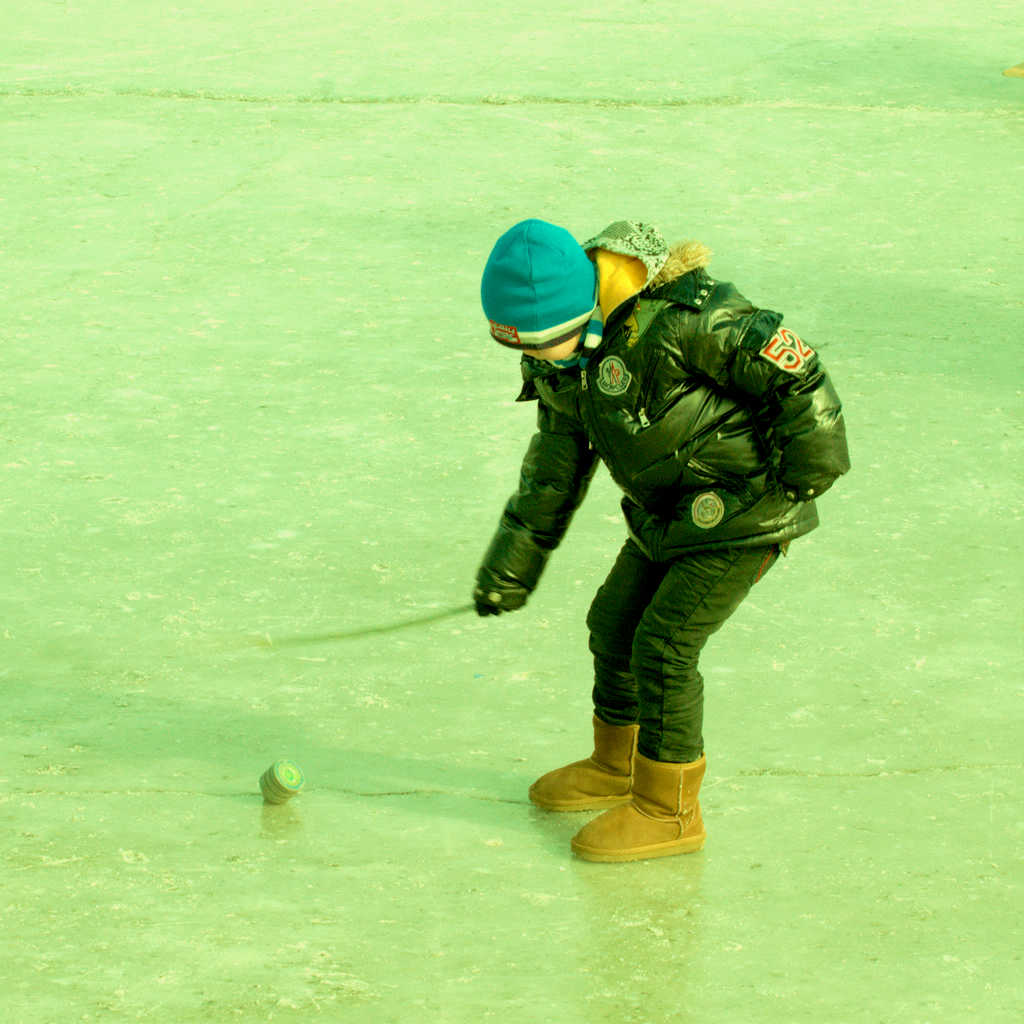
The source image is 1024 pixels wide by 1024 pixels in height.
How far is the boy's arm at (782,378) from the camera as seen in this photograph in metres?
2.88

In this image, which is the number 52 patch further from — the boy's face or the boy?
the boy's face

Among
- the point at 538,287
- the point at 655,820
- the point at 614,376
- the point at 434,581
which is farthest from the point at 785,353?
the point at 434,581

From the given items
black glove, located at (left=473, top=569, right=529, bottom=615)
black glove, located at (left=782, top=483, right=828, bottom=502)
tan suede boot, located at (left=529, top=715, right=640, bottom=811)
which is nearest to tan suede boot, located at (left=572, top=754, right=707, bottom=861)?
tan suede boot, located at (left=529, top=715, right=640, bottom=811)

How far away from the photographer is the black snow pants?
305cm

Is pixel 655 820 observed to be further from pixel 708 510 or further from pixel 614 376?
pixel 614 376

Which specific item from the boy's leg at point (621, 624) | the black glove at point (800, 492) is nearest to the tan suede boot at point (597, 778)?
the boy's leg at point (621, 624)

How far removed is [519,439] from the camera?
5074 mm

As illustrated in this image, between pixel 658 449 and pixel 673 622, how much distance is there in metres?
0.32

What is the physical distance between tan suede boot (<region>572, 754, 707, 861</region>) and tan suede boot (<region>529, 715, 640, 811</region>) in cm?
15

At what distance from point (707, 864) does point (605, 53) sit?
690cm

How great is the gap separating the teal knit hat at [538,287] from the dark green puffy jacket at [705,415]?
0.10 m

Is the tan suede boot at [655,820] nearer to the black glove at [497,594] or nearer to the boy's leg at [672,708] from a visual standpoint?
the boy's leg at [672,708]

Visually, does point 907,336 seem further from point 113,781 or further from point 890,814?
point 113,781

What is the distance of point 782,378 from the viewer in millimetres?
2881
